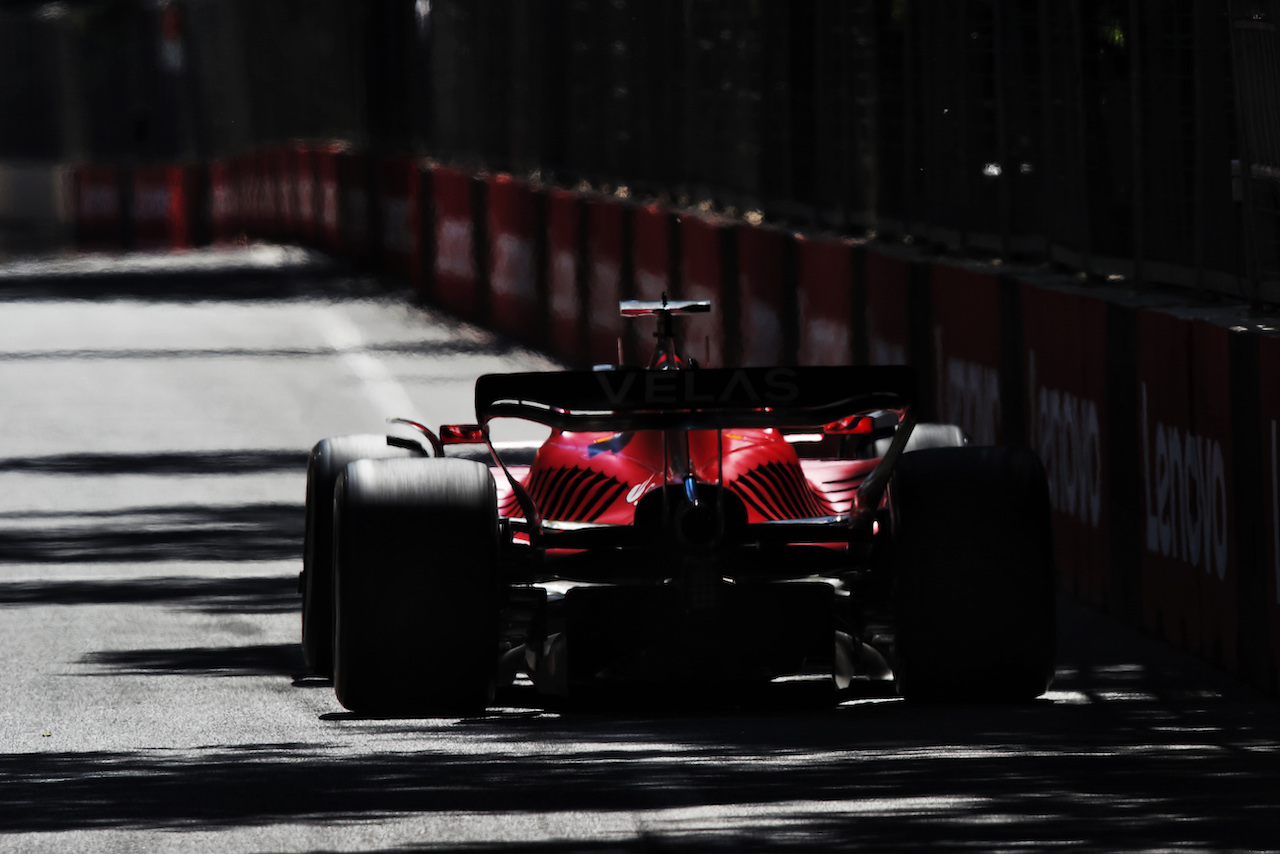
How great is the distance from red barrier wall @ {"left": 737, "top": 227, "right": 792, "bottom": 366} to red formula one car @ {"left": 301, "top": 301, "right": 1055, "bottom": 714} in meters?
8.32

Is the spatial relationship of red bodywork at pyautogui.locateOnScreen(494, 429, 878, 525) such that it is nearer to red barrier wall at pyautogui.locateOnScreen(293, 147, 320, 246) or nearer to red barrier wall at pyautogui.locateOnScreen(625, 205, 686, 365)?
red barrier wall at pyautogui.locateOnScreen(625, 205, 686, 365)

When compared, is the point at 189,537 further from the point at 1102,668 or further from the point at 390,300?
the point at 390,300

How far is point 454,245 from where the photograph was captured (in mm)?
28922

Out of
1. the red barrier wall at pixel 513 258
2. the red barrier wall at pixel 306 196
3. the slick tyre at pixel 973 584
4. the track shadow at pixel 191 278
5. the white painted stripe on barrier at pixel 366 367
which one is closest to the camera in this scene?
the slick tyre at pixel 973 584

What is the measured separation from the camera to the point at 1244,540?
369 inches

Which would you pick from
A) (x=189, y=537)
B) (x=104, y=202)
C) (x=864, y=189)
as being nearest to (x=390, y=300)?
(x=864, y=189)

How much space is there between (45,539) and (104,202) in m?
37.4

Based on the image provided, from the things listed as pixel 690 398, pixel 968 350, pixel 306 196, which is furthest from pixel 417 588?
pixel 306 196

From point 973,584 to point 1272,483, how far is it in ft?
3.87

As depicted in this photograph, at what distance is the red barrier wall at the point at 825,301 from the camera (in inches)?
613

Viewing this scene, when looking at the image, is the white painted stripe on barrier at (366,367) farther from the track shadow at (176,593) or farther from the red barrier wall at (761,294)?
the track shadow at (176,593)

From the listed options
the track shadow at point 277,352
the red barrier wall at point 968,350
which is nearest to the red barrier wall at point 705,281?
the track shadow at point 277,352

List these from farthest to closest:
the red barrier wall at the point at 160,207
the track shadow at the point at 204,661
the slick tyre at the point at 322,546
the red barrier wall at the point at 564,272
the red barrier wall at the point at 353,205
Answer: the red barrier wall at the point at 160,207
the red barrier wall at the point at 353,205
the red barrier wall at the point at 564,272
the track shadow at the point at 204,661
the slick tyre at the point at 322,546

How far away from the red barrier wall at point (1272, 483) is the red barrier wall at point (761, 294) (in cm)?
781
